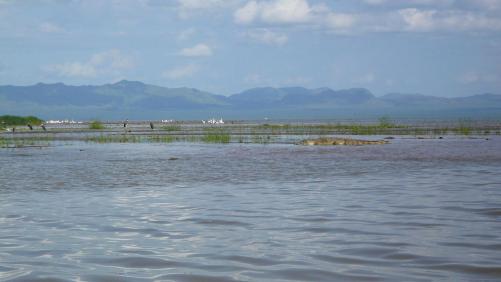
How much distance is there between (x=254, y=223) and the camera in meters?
13.5

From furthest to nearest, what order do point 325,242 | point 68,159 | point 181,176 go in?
point 68,159 < point 181,176 < point 325,242

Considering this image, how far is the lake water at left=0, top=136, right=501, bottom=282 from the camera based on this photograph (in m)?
9.95

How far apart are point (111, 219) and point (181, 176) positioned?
919 centimetres

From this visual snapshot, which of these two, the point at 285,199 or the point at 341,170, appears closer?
the point at 285,199

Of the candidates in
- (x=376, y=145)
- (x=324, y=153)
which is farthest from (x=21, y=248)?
(x=376, y=145)

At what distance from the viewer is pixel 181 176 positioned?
2334 cm

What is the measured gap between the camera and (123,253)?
11.0 m

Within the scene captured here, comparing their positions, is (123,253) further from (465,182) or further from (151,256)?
(465,182)

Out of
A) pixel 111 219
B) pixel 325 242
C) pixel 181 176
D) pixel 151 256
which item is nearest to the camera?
pixel 151 256

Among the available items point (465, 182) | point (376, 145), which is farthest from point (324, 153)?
point (465, 182)

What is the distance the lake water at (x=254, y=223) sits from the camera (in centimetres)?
995

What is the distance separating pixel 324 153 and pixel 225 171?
9618mm

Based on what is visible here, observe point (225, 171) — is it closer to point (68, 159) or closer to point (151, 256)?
point (68, 159)

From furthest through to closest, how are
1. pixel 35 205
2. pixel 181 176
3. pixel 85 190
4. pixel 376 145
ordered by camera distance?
pixel 376 145 → pixel 181 176 → pixel 85 190 → pixel 35 205
